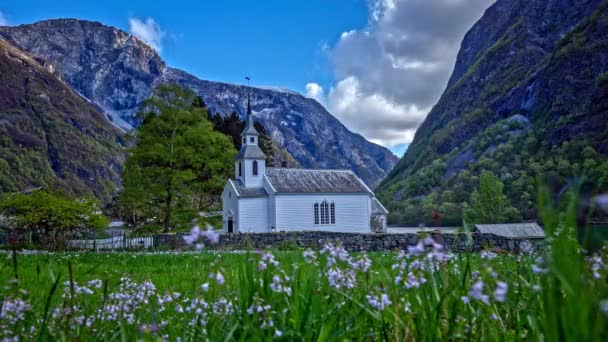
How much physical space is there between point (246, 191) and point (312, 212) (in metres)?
6.57

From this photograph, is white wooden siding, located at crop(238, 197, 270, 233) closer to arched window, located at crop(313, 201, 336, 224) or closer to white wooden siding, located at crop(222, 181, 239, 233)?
white wooden siding, located at crop(222, 181, 239, 233)

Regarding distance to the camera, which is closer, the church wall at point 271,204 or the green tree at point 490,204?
the church wall at point 271,204

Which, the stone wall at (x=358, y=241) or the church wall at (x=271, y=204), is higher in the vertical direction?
the church wall at (x=271, y=204)

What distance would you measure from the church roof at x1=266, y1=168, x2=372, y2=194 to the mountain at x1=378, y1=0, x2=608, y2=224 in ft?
78.3

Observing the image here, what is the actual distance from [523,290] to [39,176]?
17505cm

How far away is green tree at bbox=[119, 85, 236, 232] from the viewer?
3478 cm

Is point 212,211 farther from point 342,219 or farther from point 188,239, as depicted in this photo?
point 188,239

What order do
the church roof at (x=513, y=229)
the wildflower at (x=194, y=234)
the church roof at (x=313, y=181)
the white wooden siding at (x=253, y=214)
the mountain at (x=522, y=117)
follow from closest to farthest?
the wildflower at (x=194, y=234) < the church roof at (x=513, y=229) < the white wooden siding at (x=253, y=214) < the church roof at (x=313, y=181) < the mountain at (x=522, y=117)

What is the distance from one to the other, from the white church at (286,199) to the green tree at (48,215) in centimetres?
1300

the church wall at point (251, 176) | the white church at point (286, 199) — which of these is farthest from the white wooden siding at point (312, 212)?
the church wall at point (251, 176)

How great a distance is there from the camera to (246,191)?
137ft

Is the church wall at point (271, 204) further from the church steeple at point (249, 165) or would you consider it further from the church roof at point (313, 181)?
the church steeple at point (249, 165)

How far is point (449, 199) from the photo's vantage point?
10581 centimetres

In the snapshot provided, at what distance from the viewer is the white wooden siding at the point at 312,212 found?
42.1 meters
